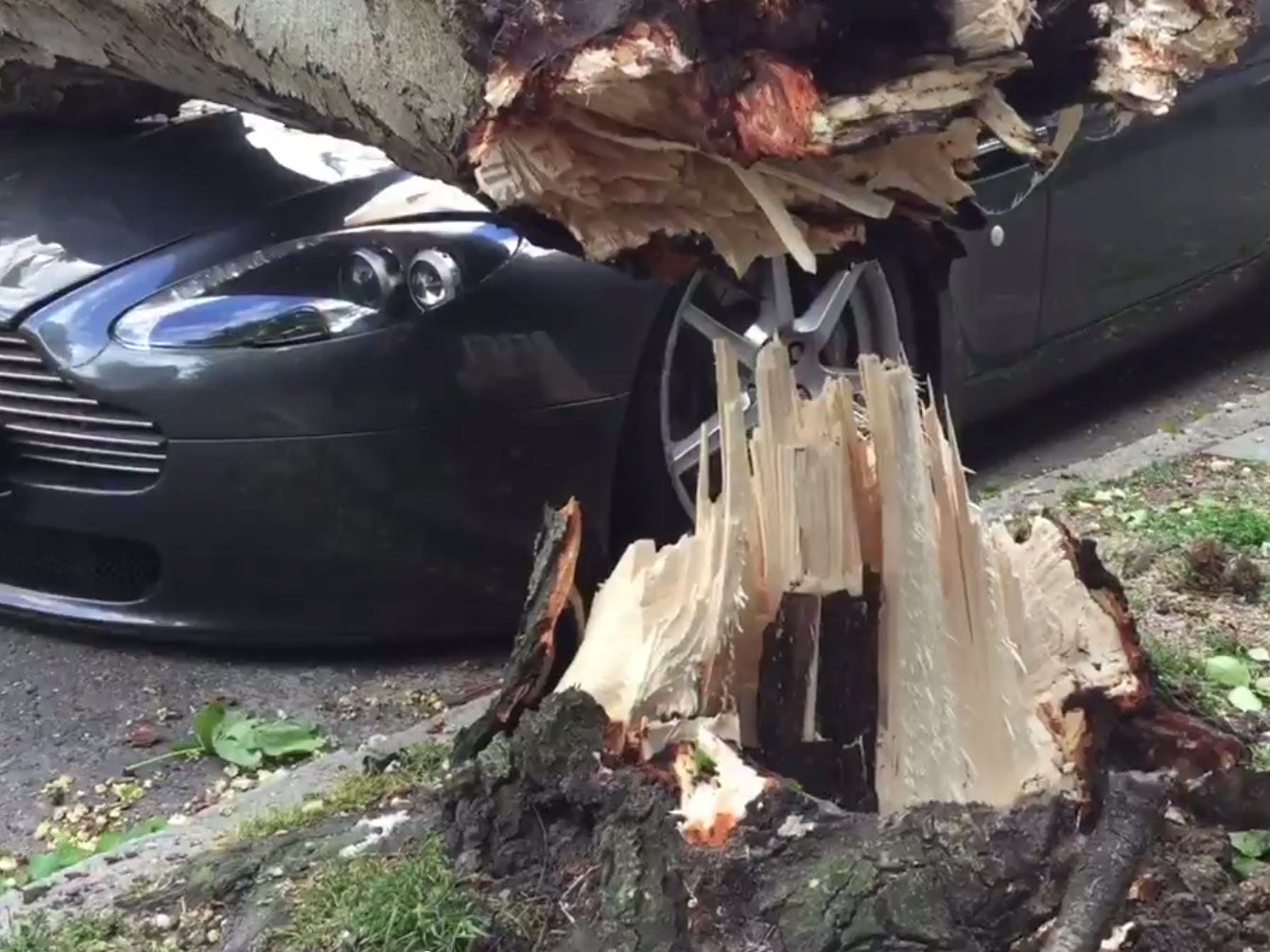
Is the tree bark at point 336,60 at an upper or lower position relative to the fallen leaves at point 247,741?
upper

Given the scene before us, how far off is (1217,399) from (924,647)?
3.76 meters

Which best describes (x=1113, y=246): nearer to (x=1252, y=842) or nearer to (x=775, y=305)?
(x=775, y=305)

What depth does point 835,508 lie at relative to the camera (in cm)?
207

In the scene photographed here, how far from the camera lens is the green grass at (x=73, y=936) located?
87.3 inches

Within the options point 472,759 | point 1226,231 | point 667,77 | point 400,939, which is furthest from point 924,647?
point 1226,231

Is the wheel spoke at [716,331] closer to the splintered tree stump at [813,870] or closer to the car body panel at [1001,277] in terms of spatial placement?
the car body panel at [1001,277]

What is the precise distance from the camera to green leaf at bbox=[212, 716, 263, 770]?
A: 128 inches

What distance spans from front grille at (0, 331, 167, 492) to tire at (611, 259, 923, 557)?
3.13ft

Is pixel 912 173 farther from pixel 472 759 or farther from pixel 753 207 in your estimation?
pixel 472 759

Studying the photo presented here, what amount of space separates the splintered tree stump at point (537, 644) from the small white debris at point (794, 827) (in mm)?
433

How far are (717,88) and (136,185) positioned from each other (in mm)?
2458

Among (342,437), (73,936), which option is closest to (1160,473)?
(342,437)

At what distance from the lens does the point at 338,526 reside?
3352mm

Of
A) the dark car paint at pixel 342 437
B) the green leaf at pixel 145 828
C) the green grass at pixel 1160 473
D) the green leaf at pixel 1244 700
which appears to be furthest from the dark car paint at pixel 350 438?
the green grass at pixel 1160 473
